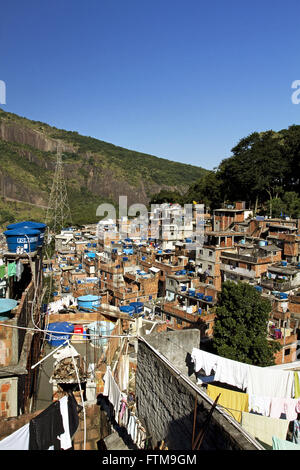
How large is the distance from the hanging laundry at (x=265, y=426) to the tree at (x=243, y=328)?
757cm

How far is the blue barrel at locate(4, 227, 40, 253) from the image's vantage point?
8336 millimetres

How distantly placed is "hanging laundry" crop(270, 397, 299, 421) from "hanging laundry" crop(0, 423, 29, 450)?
367 cm

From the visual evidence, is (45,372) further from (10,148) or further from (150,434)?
Answer: (10,148)

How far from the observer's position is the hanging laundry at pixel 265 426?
4.82 meters

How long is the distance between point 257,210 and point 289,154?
18.4 ft

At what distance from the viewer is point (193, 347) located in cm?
776

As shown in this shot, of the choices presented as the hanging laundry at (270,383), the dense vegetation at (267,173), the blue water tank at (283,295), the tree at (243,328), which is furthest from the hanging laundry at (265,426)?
the dense vegetation at (267,173)

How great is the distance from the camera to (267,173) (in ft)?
96.1

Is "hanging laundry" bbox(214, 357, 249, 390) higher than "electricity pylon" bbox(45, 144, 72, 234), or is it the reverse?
"electricity pylon" bbox(45, 144, 72, 234)

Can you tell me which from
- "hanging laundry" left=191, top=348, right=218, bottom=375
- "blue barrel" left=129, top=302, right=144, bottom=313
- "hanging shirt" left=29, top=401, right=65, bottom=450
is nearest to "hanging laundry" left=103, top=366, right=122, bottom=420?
"hanging shirt" left=29, top=401, right=65, bottom=450

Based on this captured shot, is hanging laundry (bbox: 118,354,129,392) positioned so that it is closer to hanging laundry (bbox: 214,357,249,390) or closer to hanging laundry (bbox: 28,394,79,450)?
hanging laundry (bbox: 214,357,249,390)

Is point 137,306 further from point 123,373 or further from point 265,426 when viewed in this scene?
point 265,426

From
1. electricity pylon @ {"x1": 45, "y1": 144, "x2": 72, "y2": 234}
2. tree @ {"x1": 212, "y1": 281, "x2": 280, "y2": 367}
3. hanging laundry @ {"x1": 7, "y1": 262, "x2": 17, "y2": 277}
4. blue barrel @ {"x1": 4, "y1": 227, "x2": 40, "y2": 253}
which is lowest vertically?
tree @ {"x1": 212, "y1": 281, "x2": 280, "y2": 367}

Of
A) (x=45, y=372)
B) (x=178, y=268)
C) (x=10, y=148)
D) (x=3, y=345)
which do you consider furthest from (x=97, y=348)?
(x=10, y=148)
